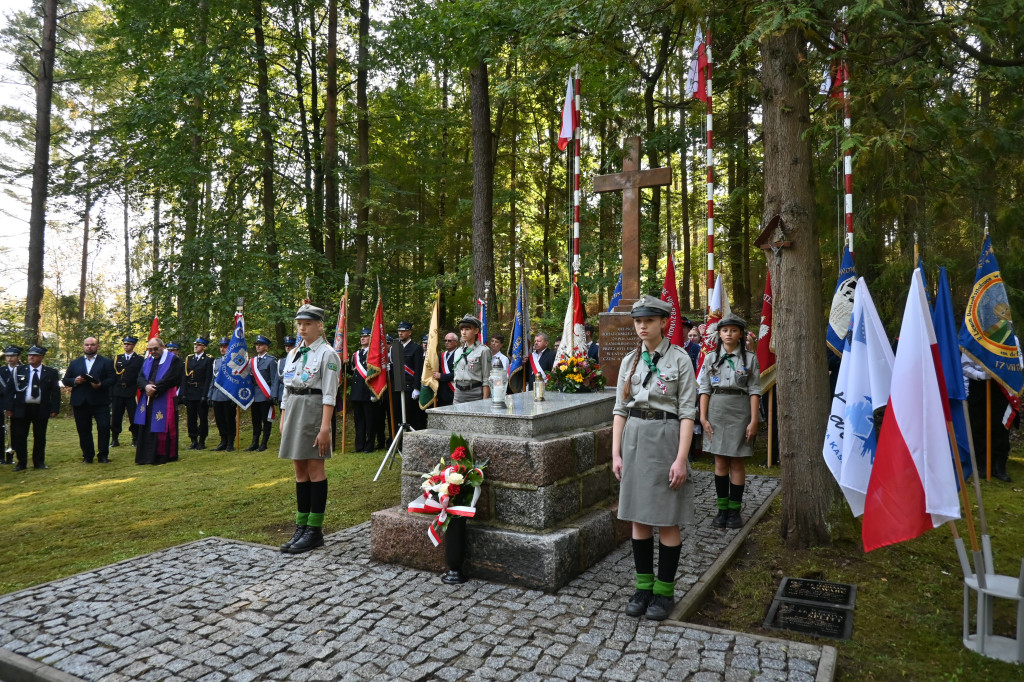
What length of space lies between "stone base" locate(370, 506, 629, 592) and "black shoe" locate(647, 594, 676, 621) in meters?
0.76

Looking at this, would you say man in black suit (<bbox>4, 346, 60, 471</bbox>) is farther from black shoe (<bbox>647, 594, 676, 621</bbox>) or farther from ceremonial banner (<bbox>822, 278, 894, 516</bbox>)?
ceremonial banner (<bbox>822, 278, 894, 516</bbox>)

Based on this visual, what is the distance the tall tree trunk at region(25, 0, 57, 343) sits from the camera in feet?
56.2

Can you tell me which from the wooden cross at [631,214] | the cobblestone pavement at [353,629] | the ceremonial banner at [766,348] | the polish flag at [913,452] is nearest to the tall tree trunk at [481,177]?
the wooden cross at [631,214]

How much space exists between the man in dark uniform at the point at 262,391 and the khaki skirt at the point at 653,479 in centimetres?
961

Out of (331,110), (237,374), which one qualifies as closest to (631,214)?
(237,374)

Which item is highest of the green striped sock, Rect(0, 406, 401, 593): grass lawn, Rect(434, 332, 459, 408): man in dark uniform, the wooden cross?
the wooden cross

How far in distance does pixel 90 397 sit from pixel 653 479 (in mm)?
11256

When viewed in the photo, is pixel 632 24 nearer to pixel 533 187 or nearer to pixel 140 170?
pixel 140 170

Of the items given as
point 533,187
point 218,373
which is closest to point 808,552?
point 218,373

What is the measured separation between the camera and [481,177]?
43.2ft

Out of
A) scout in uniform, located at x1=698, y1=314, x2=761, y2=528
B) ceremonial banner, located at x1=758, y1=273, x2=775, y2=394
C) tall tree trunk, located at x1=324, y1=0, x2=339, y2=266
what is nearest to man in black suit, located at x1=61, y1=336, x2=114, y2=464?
tall tree trunk, located at x1=324, y1=0, x2=339, y2=266

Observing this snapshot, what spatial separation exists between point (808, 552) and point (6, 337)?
19818 millimetres

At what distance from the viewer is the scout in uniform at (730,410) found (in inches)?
238

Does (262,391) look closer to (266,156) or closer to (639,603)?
(266,156)
